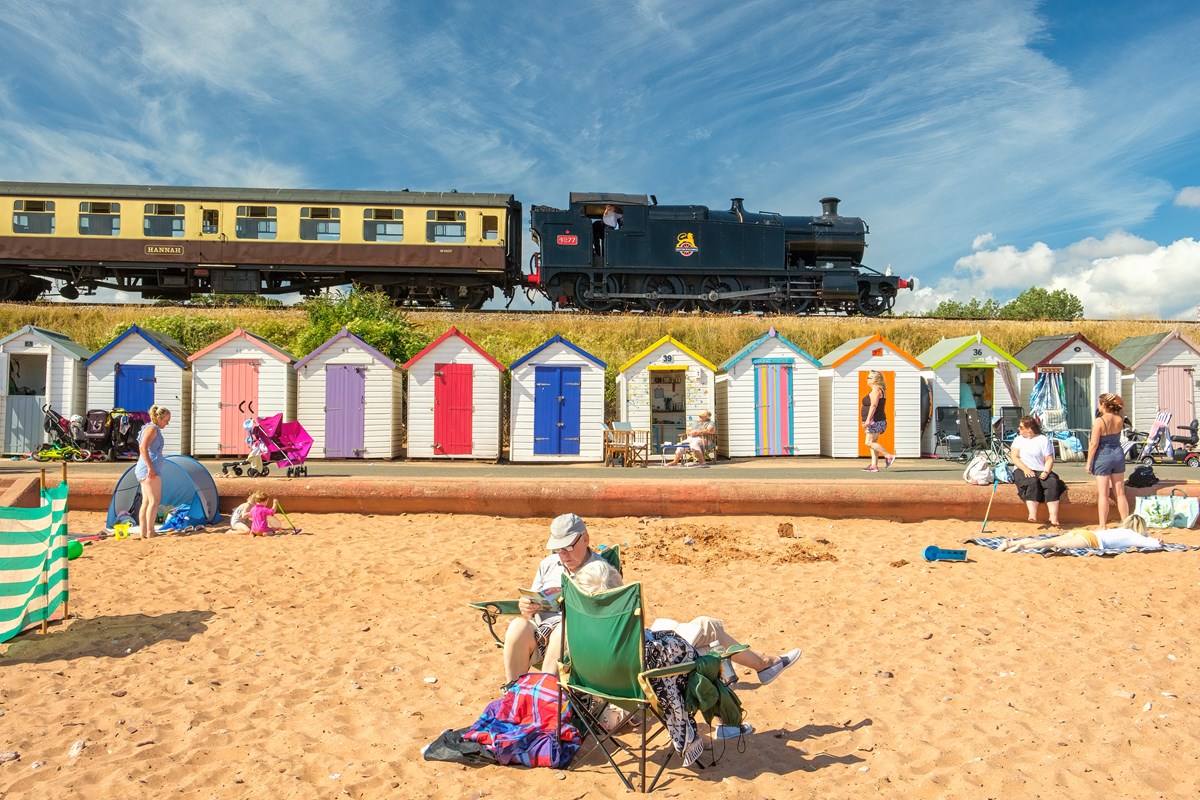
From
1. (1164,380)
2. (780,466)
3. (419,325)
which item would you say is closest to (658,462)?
(780,466)

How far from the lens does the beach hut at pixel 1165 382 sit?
16.6 m

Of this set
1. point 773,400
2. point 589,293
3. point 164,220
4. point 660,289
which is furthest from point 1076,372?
point 164,220

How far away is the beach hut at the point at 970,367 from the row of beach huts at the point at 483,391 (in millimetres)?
29

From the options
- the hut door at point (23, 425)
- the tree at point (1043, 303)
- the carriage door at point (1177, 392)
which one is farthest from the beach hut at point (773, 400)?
the tree at point (1043, 303)

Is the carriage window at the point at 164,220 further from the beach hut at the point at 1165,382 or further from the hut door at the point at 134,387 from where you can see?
the beach hut at the point at 1165,382

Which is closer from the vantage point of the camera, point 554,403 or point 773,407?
point 554,403

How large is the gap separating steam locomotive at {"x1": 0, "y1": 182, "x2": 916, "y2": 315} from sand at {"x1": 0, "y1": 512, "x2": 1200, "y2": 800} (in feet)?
46.3

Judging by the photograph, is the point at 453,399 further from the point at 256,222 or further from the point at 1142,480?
the point at 1142,480

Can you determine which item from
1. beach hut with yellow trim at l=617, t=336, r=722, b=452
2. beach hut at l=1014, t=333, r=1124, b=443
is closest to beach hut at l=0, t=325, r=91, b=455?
beach hut with yellow trim at l=617, t=336, r=722, b=452

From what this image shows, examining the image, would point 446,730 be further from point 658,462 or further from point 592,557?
point 658,462

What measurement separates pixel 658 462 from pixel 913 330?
1175cm

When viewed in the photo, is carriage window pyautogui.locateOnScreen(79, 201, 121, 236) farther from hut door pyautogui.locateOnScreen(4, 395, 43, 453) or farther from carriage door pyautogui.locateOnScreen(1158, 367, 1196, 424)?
carriage door pyautogui.locateOnScreen(1158, 367, 1196, 424)

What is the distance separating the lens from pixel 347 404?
15.2 metres

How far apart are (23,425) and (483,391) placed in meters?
9.22
